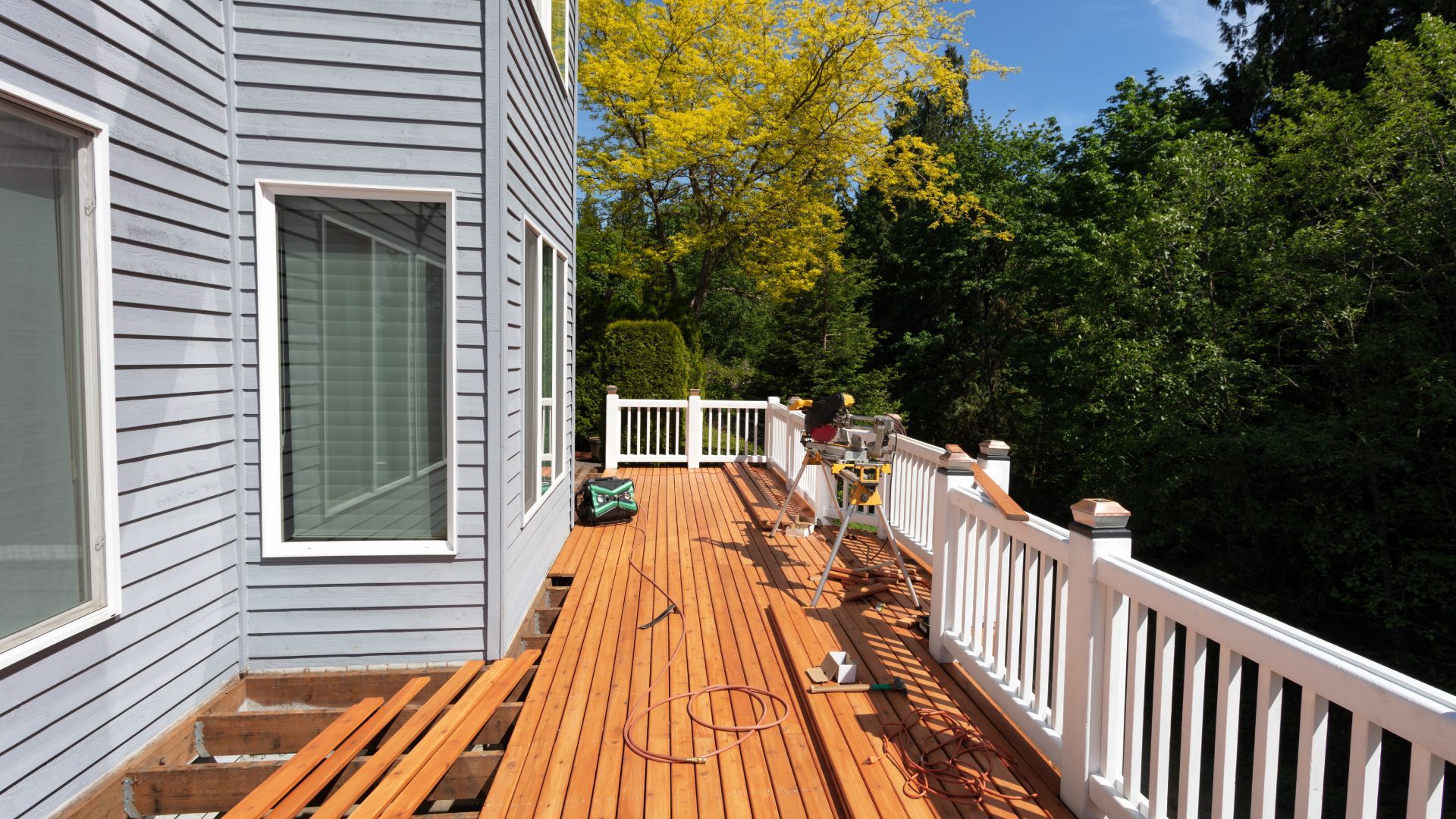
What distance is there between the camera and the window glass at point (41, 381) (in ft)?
6.55

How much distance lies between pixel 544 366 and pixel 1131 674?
3539mm

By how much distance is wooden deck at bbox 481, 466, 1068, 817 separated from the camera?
229 centimetres

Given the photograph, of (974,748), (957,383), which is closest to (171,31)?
(974,748)

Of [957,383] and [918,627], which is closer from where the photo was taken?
[918,627]

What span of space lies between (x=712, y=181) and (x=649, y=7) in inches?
127

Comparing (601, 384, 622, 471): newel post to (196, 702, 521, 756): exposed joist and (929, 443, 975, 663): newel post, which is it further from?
(196, 702, 521, 756): exposed joist

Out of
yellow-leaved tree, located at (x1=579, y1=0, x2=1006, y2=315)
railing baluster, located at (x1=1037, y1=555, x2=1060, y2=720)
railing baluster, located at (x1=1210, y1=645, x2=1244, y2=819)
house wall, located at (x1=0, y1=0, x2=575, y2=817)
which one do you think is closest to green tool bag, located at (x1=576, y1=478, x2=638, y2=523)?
house wall, located at (x1=0, y1=0, x2=575, y2=817)

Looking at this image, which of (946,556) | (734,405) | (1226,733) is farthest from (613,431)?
(1226,733)

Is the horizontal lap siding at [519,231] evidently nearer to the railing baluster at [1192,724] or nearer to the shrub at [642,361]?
the railing baluster at [1192,724]

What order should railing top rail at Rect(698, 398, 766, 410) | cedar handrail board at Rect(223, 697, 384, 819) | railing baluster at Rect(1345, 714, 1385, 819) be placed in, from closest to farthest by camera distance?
1. railing baluster at Rect(1345, 714, 1385, 819)
2. cedar handrail board at Rect(223, 697, 384, 819)
3. railing top rail at Rect(698, 398, 766, 410)

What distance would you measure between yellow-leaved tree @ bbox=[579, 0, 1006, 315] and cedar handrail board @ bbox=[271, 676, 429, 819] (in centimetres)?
1063

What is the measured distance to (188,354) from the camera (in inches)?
109

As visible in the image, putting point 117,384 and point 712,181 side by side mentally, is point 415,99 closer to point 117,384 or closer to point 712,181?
point 117,384

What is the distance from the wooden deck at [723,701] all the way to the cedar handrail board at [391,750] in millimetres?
314
